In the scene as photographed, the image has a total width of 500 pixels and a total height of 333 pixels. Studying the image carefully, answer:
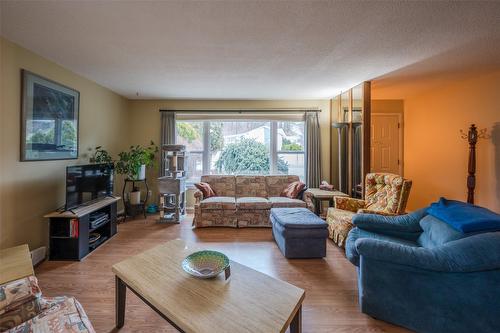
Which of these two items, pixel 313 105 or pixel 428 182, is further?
pixel 313 105

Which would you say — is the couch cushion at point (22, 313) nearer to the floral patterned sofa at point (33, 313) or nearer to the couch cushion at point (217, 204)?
the floral patterned sofa at point (33, 313)

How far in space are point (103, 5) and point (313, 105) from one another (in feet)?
12.9

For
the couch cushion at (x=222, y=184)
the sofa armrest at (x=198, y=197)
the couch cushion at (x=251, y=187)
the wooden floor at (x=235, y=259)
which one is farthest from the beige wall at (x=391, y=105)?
the sofa armrest at (x=198, y=197)

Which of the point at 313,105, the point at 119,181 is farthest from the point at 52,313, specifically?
the point at 313,105

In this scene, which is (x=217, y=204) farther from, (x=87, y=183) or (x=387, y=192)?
(x=387, y=192)

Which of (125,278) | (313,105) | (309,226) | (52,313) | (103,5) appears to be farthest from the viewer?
(313,105)

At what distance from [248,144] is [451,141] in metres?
3.76

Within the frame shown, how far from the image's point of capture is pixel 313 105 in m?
4.66

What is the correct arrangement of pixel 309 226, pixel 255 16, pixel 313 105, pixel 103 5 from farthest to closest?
pixel 313 105 → pixel 309 226 → pixel 255 16 → pixel 103 5

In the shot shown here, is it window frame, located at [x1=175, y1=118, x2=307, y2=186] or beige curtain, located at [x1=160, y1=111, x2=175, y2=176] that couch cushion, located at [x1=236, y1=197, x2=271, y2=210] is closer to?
window frame, located at [x1=175, y1=118, x2=307, y2=186]

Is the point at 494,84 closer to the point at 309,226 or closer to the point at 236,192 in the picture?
the point at 309,226

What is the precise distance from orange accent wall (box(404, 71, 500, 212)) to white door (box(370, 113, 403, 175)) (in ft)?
0.54

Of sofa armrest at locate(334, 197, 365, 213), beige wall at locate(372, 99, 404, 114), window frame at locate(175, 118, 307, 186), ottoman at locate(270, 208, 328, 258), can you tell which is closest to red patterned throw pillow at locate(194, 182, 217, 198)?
window frame at locate(175, 118, 307, 186)

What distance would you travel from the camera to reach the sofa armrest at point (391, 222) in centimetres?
223
